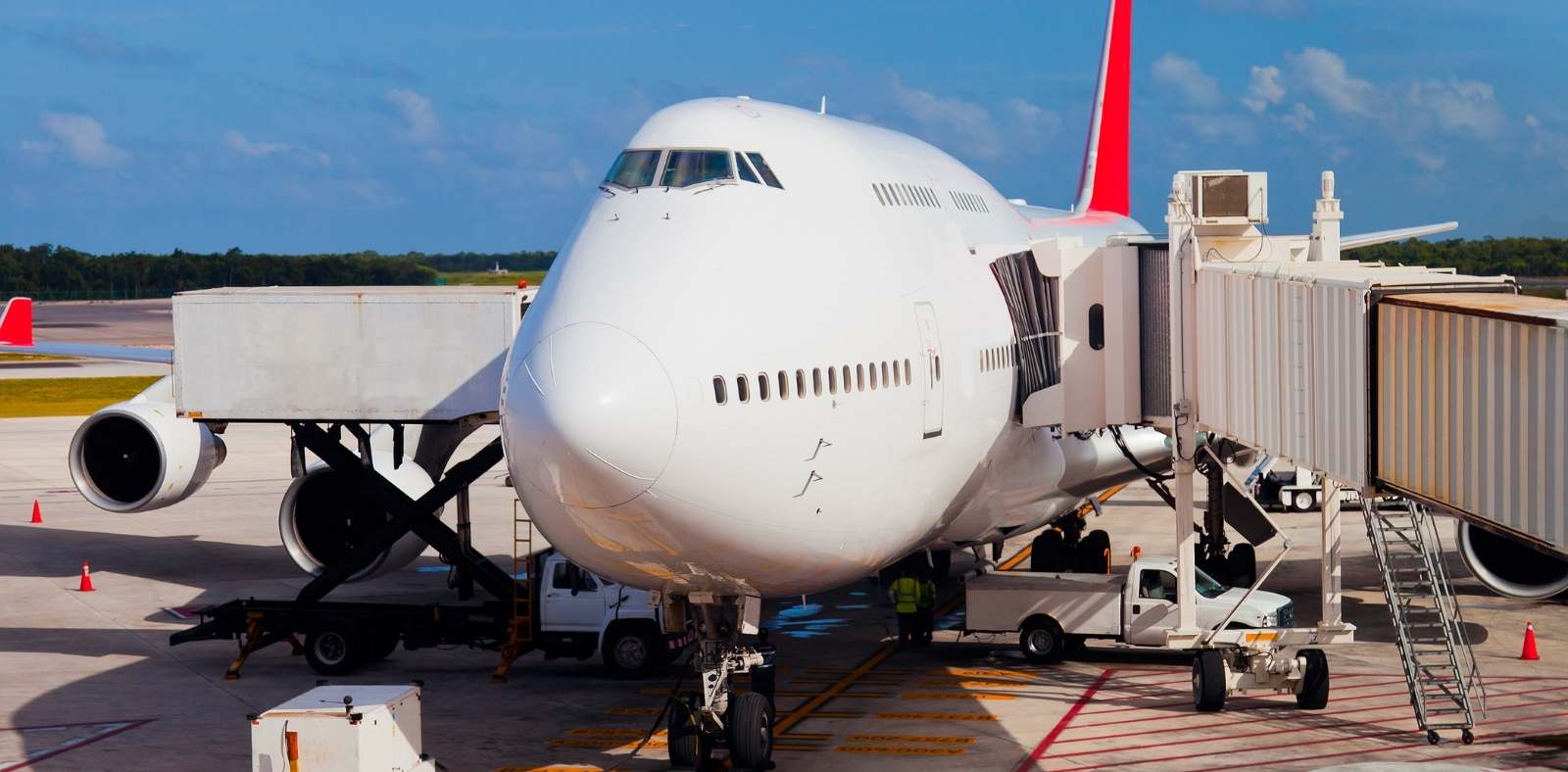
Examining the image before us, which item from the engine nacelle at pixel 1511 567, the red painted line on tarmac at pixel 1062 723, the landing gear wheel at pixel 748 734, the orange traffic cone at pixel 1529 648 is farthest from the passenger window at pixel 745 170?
the orange traffic cone at pixel 1529 648

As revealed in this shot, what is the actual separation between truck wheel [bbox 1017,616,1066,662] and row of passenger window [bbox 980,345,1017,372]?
5.58 m

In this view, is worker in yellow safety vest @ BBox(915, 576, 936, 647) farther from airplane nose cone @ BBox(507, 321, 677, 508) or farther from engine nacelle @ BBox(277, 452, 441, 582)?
airplane nose cone @ BBox(507, 321, 677, 508)

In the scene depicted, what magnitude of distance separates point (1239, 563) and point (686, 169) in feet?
47.3

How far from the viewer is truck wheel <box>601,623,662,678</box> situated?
75.6 feet

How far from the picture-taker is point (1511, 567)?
2453 centimetres

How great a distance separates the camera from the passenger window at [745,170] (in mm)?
15875

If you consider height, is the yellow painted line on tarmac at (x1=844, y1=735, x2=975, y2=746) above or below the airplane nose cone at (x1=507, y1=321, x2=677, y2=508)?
below

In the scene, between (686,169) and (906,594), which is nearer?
(686,169)

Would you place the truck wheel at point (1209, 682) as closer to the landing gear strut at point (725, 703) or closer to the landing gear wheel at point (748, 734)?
the landing gear strut at point (725, 703)

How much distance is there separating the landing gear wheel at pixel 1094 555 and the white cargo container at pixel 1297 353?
9.28 metres

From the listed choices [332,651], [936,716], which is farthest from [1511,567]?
[332,651]

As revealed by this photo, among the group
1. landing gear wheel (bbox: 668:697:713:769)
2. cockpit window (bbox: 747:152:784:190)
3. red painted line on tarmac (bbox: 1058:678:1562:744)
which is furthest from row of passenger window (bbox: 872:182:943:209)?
red painted line on tarmac (bbox: 1058:678:1562:744)

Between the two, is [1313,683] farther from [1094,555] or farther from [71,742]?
[71,742]

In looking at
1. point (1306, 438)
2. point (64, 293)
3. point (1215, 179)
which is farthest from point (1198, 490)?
point (64, 293)
